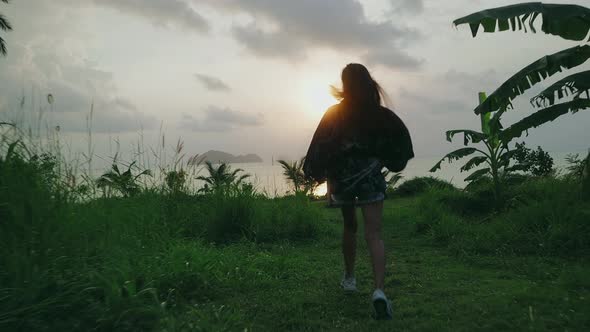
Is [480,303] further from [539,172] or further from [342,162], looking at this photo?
[539,172]

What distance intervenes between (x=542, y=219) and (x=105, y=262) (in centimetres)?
621

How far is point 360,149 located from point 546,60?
183 inches

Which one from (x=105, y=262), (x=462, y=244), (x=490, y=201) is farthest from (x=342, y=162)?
(x=490, y=201)

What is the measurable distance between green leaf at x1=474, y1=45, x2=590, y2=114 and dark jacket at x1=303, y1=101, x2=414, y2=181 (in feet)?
12.9

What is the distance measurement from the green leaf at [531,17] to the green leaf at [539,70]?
14.3 inches

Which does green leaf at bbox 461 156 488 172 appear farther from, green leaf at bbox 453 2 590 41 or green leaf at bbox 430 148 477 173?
green leaf at bbox 453 2 590 41

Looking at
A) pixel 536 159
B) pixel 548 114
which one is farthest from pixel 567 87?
pixel 536 159

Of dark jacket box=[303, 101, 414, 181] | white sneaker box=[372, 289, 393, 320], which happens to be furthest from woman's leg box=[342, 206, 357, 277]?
white sneaker box=[372, 289, 393, 320]

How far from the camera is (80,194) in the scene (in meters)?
4.50

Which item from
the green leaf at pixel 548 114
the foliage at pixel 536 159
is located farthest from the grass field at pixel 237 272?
the foliage at pixel 536 159

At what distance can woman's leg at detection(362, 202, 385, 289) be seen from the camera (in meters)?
3.53

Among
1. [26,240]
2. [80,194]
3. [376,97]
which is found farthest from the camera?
[80,194]

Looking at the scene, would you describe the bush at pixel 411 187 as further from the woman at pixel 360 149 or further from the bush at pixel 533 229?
the woman at pixel 360 149

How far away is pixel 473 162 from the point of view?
10758 mm
